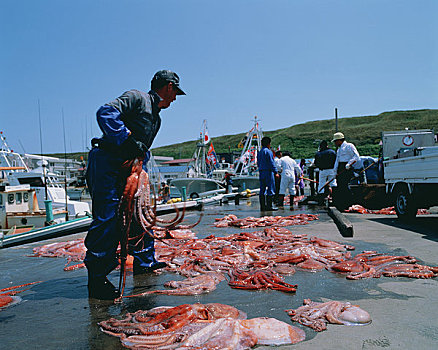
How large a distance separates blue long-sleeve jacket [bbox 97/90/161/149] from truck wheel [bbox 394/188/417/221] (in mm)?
6535

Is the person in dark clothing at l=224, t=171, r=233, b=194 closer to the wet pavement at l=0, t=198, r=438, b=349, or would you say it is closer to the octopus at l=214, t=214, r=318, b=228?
the octopus at l=214, t=214, r=318, b=228

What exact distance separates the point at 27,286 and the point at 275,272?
2.78 meters

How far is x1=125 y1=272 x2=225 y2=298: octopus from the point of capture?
3.48 metres

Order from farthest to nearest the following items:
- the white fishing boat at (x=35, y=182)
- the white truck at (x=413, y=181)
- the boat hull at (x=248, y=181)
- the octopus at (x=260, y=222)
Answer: the boat hull at (x=248, y=181) → the white fishing boat at (x=35, y=182) → the octopus at (x=260, y=222) → the white truck at (x=413, y=181)

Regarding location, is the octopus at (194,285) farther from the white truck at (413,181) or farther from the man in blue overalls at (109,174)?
the white truck at (413,181)

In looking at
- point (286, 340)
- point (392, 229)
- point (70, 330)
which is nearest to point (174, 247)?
point (70, 330)

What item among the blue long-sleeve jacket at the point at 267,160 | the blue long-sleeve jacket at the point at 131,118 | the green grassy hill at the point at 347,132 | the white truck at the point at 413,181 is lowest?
the white truck at the point at 413,181

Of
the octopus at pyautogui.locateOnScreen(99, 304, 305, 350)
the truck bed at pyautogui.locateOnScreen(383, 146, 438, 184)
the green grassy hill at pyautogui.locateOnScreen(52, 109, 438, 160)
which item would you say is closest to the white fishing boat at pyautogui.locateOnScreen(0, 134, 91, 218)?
the truck bed at pyautogui.locateOnScreen(383, 146, 438, 184)

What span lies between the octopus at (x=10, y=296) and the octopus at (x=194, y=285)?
1.13 m

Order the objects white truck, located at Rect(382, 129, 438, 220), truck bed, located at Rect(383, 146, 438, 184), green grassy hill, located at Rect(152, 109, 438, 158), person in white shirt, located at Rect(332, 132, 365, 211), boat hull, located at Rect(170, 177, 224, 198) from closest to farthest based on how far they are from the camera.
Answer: truck bed, located at Rect(383, 146, 438, 184), white truck, located at Rect(382, 129, 438, 220), person in white shirt, located at Rect(332, 132, 365, 211), boat hull, located at Rect(170, 177, 224, 198), green grassy hill, located at Rect(152, 109, 438, 158)

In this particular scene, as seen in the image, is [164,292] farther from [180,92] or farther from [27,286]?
[180,92]

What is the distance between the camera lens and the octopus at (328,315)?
2.64 metres

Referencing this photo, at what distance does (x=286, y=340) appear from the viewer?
7.85 feet

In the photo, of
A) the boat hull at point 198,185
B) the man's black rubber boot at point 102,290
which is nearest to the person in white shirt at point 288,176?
the man's black rubber boot at point 102,290
